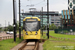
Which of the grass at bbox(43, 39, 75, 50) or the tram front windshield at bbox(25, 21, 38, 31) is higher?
the tram front windshield at bbox(25, 21, 38, 31)

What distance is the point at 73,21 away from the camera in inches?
2960

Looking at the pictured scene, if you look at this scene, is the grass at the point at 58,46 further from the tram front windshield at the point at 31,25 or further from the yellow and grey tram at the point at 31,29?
the tram front windshield at the point at 31,25

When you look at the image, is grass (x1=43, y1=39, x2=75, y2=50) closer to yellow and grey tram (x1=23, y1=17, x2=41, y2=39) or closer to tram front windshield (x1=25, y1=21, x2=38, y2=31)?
yellow and grey tram (x1=23, y1=17, x2=41, y2=39)

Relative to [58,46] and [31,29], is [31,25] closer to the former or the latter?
[31,29]

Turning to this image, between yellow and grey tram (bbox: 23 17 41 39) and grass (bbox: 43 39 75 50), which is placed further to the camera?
yellow and grey tram (bbox: 23 17 41 39)

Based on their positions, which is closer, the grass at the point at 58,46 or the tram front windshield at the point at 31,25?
the grass at the point at 58,46

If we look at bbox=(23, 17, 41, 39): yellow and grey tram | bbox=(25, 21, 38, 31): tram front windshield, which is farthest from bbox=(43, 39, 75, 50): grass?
bbox=(25, 21, 38, 31): tram front windshield

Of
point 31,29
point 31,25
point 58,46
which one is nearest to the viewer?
Answer: point 58,46

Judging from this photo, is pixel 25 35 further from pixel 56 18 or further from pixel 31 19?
pixel 56 18

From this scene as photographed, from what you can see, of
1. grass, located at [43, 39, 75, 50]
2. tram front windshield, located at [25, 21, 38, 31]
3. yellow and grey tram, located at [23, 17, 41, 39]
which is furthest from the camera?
tram front windshield, located at [25, 21, 38, 31]

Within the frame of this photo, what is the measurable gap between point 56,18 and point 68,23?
80162mm

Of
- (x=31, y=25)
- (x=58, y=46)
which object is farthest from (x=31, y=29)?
(x=58, y=46)

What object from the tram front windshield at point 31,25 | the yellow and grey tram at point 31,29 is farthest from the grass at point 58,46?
the tram front windshield at point 31,25

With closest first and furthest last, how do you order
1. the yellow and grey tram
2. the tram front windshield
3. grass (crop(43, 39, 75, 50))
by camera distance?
grass (crop(43, 39, 75, 50)), the yellow and grey tram, the tram front windshield
